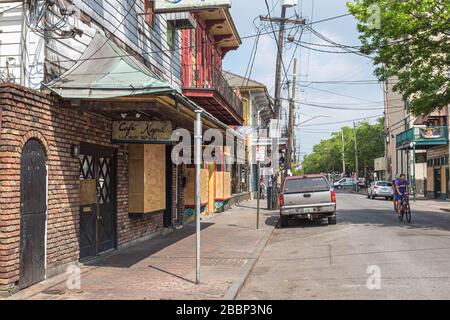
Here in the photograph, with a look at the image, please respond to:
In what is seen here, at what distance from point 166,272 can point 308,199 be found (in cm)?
864

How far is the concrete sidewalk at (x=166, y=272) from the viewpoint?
7121 mm

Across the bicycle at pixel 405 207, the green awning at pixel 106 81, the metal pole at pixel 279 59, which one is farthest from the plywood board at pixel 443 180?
the green awning at pixel 106 81

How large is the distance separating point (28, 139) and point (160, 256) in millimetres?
4204

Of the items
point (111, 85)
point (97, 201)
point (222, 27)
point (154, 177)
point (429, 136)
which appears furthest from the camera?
point (429, 136)

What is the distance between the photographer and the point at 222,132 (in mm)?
15773

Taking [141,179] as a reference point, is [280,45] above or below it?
above

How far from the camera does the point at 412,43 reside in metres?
15.1

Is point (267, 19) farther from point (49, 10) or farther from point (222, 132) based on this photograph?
point (49, 10)

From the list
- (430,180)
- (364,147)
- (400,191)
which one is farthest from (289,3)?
(364,147)

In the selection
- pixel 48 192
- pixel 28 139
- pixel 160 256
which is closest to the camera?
pixel 28 139

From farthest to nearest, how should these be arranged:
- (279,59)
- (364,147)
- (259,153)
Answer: (364,147)
(279,59)
(259,153)

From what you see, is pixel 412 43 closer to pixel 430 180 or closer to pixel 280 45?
pixel 280 45
